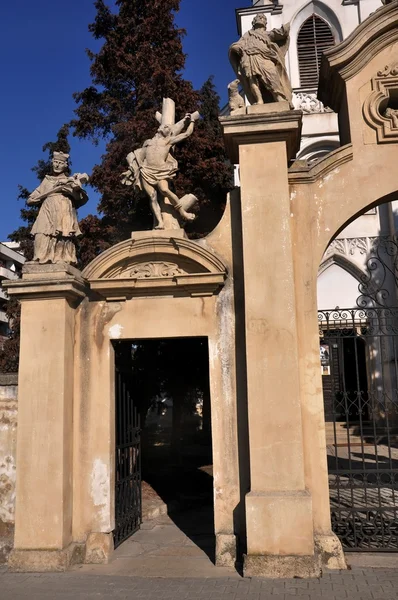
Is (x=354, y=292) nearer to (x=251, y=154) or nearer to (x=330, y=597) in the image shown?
(x=251, y=154)

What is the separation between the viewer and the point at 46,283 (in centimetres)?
704

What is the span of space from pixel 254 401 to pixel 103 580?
2575 millimetres

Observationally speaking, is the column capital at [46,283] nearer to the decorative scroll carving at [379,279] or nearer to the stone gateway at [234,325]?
the stone gateway at [234,325]

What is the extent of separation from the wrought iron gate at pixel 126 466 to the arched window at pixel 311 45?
48.8ft

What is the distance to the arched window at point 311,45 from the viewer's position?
19.2 metres

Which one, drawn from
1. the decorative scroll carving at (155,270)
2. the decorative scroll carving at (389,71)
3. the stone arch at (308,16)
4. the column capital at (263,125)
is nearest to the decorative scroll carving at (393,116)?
the decorative scroll carving at (389,71)

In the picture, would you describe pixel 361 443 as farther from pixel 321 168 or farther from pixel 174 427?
pixel 174 427

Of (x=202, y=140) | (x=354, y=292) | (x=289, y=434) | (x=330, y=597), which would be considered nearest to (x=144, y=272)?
(x=289, y=434)

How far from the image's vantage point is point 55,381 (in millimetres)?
6945

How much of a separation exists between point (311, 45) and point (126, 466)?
A: 665 inches

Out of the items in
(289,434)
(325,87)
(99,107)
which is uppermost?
(99,107)

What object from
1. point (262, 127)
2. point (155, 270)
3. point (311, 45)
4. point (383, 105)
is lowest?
point (155, 270)

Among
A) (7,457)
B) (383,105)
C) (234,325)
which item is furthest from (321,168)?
(7,457)

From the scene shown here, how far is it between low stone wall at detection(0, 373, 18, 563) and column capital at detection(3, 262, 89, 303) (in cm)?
115
